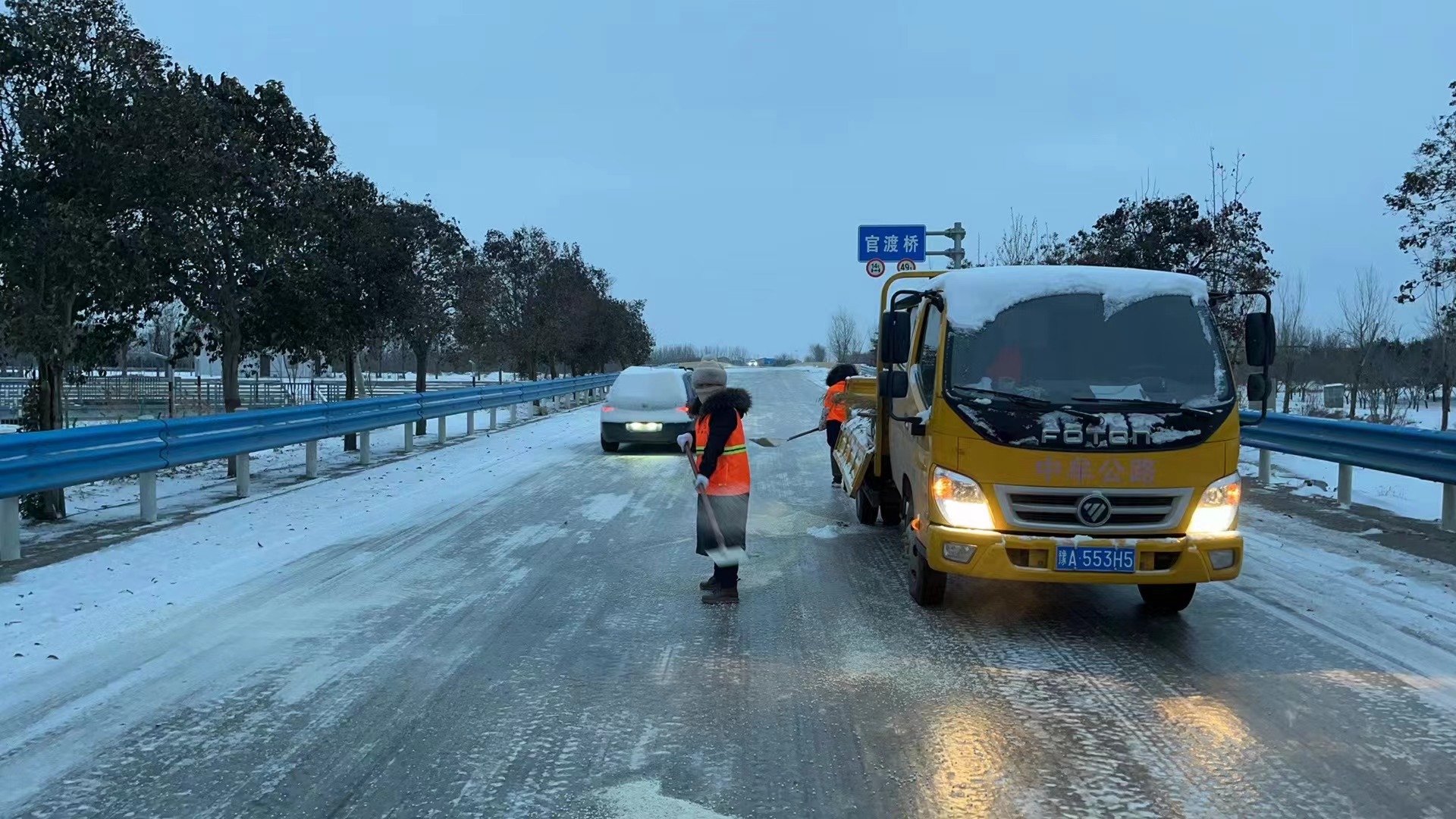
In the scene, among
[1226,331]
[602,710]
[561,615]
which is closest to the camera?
[602,710]

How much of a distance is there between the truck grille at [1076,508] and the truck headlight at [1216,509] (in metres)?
0.10

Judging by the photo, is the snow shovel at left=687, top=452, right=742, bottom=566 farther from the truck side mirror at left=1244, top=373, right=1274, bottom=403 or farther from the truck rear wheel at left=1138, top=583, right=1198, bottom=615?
the truck side mirror at left=1244, top=373, right=1274, bottom=403

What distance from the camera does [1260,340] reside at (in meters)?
6.00

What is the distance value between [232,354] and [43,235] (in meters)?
4.89

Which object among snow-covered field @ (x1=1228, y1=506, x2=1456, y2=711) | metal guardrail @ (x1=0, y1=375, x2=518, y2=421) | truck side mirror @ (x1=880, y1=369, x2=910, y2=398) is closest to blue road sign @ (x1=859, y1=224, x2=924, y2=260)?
metal guardrail @ (x1=0, y1=375, x2=518, y2=421)

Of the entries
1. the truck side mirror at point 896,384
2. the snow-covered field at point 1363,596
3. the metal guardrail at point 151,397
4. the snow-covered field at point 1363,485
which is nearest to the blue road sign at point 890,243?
the snow-covered field at point 1363,485

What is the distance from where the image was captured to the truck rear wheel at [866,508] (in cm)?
945

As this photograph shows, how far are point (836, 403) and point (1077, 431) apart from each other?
22.4 feet

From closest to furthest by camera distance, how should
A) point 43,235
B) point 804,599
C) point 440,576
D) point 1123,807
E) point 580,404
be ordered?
point 1123,807 < point 804,599 < point 440,576 < point 43,235 < point 580,404

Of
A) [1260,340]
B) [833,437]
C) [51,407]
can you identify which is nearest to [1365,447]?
[1260,340]

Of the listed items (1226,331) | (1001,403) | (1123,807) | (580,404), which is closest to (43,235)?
(1001,403)

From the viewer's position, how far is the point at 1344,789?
3.68 meters

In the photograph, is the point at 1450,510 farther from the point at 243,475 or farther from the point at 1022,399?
the point at 243,475

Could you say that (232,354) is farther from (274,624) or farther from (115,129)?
(274,624)
